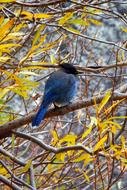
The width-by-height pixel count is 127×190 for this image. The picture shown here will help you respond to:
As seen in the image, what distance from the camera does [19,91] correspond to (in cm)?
132

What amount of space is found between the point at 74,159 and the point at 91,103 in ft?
0.63

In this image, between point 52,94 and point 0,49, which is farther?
point 52,94

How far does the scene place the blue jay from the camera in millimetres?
1858

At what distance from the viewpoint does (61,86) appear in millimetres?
1970

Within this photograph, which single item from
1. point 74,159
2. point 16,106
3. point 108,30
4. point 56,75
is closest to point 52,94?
point 56,75

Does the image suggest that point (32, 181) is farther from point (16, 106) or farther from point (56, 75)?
point (16, 106)

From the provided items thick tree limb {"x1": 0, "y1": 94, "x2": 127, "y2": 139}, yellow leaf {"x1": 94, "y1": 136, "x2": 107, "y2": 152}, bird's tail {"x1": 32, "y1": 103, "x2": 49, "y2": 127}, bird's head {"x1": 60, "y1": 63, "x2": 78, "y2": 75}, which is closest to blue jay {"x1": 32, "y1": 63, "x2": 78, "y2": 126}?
bird's head {"x1": 60, "y1": 63, "x2": 78, "y2": 75}

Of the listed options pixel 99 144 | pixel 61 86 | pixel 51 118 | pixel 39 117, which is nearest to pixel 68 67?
pixel 61 86

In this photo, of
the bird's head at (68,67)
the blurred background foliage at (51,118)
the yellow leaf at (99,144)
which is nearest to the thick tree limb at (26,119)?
the blurred background foliage at (51,118)

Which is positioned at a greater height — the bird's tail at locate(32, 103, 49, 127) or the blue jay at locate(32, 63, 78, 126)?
the bird's tail at locate(32, 103, 49, 127)

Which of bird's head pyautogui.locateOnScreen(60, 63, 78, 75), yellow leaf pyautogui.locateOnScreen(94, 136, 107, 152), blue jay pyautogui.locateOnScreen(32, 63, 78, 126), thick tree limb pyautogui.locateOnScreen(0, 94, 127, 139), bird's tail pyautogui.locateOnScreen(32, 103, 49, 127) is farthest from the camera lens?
bird's head pyautogui.locateOnScreen(60, 63, 78, 75)

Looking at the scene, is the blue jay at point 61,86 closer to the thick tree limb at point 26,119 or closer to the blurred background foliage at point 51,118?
the blurred background foliage at point 51,118

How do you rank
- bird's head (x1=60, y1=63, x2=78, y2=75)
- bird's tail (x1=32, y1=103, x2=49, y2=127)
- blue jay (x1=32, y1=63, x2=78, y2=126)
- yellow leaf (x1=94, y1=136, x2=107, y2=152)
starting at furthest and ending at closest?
bird's head (x1=60, y1=63, x2=78, y2=75) < blue jay (x1=32, y1=63, x2=78, y2=126) < bird's tail (x1=32, y1=103, x2=49, y2=127) < yellow leaf (x1=94, y1=136, x2=107, y2=152)

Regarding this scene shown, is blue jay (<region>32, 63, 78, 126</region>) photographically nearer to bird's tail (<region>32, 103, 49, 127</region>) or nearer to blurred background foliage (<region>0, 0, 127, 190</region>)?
blurred background foliage (<region>0, 0, 127, 190</region>)
